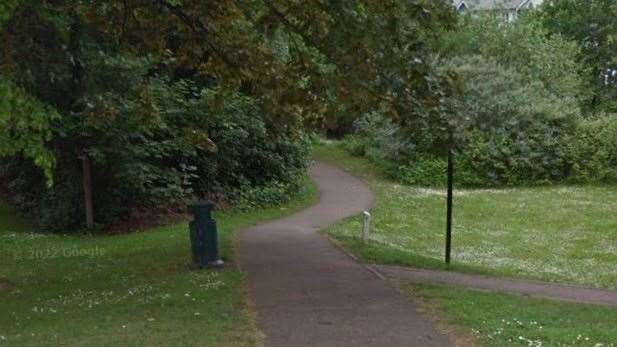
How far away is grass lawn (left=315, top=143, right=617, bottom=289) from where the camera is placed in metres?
13.8

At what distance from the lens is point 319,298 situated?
9.91m

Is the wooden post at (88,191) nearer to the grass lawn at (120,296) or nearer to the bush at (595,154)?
the grass lawn at (120,296)

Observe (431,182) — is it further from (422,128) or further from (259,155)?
(422,128)

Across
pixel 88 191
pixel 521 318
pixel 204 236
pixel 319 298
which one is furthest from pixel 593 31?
pixel 521 318

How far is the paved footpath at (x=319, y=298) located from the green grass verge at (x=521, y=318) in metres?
0.41

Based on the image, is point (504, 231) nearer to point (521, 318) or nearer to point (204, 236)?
point (204, 236)

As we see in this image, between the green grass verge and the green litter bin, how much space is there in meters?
3.33

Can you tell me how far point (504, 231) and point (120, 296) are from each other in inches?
463

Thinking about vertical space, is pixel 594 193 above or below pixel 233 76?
below

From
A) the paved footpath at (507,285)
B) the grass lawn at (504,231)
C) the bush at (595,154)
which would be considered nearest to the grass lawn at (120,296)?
the paved footpath at (507,285)

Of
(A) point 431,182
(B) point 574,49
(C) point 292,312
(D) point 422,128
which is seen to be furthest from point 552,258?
(B) point 574,49

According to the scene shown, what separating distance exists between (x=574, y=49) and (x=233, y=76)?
28.5 m

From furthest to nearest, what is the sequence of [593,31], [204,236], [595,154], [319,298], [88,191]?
[593,31], [595,154], [88,191], [204,236], [319,298]

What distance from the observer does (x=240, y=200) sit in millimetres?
21906
